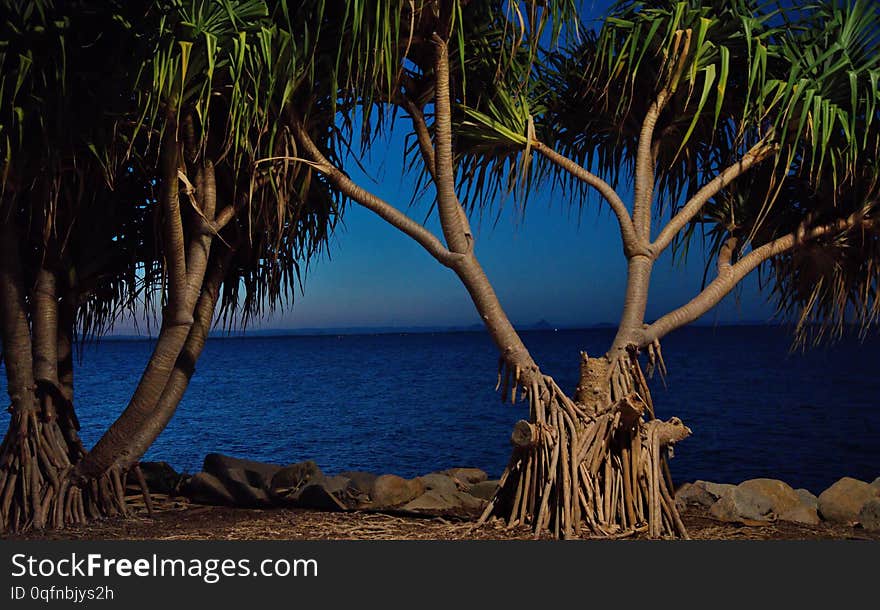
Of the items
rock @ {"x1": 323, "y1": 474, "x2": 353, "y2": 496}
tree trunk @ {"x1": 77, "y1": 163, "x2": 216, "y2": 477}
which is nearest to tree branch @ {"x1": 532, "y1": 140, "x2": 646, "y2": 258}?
tree trunk @ {"x1": 77, "y1": 163, "x2": 216, "y2": 477}

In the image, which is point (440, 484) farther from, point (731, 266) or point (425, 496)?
point (731, 266)

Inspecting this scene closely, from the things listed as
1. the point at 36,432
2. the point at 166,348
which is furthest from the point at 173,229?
the point at 36,432

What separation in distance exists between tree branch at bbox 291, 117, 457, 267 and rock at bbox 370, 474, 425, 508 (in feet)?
7.31

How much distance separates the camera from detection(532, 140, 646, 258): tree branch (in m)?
5.63

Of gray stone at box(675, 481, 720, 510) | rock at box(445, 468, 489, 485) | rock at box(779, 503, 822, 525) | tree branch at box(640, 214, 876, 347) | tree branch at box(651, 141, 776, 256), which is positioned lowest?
rock at box(445, 468, 489, 485)

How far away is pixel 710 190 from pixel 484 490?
3.19m

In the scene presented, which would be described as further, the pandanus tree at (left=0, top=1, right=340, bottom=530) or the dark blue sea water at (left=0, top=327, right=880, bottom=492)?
the dark blue sea water at (left=0, top=327, right=880, bottom=492)

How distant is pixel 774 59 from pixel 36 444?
220 inches

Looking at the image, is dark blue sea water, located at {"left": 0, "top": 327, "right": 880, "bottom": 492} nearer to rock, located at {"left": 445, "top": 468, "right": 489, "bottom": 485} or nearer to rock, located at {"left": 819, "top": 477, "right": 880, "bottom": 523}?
rock, located at {"left": 445, "top": 468, "right": 489, "bottom": 485}

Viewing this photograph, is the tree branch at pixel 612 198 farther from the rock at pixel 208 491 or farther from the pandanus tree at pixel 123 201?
the rock at pixel 208 491

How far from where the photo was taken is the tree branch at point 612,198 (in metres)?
5.63

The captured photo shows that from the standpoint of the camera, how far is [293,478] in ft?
23.4

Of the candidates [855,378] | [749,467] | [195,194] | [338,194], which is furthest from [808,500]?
[855,378]

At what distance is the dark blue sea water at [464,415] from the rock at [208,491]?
135 cm
